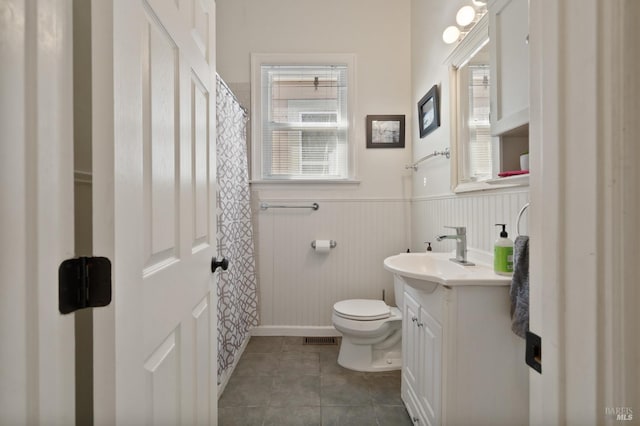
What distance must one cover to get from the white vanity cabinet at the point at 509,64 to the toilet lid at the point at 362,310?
1.27 m

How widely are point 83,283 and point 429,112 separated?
2.10 m

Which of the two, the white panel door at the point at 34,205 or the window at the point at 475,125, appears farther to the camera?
the window at the point at 475,125

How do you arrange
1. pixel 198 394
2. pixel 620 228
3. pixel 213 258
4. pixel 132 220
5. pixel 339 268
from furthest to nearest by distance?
pixel 339 268 < pixel 213 258 < pixel 198 394 < pixel 132 220 < pixel 620 228

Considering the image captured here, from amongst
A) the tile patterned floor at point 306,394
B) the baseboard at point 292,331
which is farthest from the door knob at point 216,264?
the baseboard at point 292,331

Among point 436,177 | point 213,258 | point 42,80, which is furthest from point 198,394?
point 436,177

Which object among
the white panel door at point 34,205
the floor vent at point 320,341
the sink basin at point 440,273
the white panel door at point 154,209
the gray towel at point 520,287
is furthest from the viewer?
the floor vent at point 320,341

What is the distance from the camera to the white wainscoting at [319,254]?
2408 mm

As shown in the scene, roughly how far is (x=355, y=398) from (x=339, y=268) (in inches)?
39.5

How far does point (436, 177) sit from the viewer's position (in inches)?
75.5

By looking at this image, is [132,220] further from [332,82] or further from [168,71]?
[332,82]

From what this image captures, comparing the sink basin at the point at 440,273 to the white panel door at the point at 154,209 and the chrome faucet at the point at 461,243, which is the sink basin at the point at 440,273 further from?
the white panel door at the point at 154,209

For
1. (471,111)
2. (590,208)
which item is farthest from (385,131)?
(590,208)

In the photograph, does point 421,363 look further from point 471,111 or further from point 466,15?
point 466,15

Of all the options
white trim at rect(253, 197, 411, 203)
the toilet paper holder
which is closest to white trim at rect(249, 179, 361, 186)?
white trim at rect(253, 197, 411, 203)
